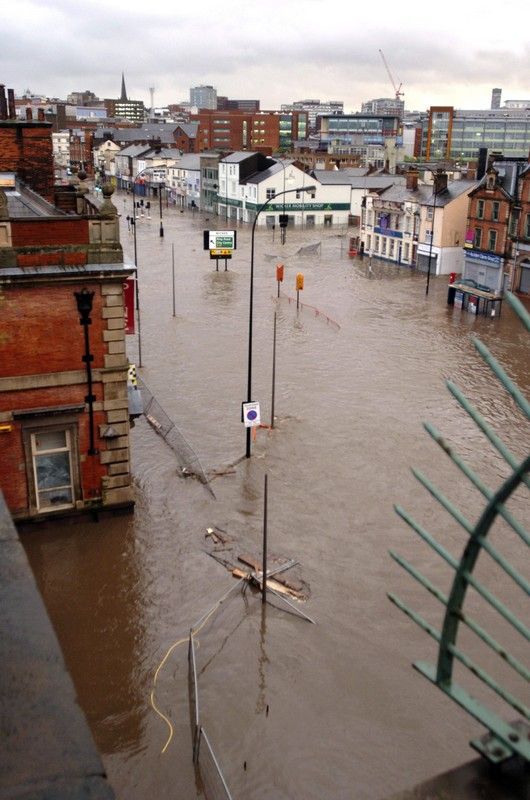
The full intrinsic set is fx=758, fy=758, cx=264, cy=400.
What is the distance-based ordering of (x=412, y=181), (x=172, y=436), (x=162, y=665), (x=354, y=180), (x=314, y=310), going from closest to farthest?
1. (x=162, y=665)
2. (x=172, y=436)
3. (x=314, y=310)
4. (x=412, y=181)
5. (x=354, y=180)

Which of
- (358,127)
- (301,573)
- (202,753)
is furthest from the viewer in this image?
(358,127)

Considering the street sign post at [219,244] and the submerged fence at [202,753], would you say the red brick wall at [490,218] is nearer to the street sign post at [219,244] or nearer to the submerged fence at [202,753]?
the street sign post at [219,244]

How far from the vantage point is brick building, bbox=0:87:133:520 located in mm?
15680

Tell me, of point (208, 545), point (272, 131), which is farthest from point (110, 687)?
point (272, 131)

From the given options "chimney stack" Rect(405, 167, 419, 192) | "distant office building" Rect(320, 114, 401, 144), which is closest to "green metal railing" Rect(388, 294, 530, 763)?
"chimney stack" Rect(405, 167, 419, 192)

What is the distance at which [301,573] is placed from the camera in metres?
15.9

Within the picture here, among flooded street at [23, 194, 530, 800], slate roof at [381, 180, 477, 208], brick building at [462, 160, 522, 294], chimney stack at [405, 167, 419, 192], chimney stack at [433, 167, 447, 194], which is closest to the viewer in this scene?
flooded street at [23, 194, 530, 800]

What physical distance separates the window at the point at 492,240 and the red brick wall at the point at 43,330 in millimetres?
36891

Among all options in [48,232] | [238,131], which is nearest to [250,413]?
[48,232]

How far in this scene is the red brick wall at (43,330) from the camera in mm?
15617

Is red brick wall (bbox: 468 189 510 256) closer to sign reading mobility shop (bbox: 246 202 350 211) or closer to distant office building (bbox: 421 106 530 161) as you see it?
sign reading mobility shop (bbox: 246 202 350 211)

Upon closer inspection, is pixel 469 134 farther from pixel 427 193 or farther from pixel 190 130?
pixel 427 193

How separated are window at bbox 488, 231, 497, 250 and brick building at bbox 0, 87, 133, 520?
1411 inches

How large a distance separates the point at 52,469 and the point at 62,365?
238 centimetres
